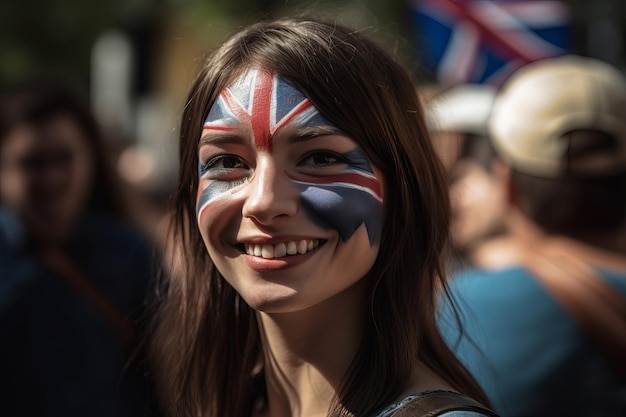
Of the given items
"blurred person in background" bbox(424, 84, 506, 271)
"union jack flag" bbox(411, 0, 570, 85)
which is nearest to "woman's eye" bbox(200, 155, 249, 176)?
"blurred person in background" bbox(424, 84, 506, 271)

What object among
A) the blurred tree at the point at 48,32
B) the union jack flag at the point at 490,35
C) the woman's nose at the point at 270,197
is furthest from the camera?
the blurred tree at the point at 48,32

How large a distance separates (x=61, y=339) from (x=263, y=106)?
7.41ft

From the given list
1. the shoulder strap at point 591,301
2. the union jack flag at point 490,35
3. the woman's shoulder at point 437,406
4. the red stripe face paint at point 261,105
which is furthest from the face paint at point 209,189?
the union jack flag at point 490,35

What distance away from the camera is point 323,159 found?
192 centimetres

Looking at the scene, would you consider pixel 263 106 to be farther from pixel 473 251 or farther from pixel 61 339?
pixel 473 251

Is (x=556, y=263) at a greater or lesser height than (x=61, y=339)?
greater

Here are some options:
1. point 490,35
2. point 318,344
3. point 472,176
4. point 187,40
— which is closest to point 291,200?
point 318,344

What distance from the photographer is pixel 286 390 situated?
2.09 metres

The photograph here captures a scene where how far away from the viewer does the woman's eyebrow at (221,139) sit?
1938 millimetres

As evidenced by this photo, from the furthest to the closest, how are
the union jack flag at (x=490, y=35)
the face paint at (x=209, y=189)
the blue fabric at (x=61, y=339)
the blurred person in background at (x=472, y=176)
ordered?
the union jack flag at (x=490, y=35) < the blurred person in background at (x=472, y=176) < the blue fabric at (x=61, y=339) < the face paint at (x=209, y=189)

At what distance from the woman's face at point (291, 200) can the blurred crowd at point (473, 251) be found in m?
0.42

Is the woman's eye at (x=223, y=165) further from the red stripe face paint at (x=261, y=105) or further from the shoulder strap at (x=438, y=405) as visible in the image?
the shoulder strap at (x=438, y=405)

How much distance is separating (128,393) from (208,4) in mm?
9540

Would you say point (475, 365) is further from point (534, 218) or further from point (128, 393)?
point (128, 393)
